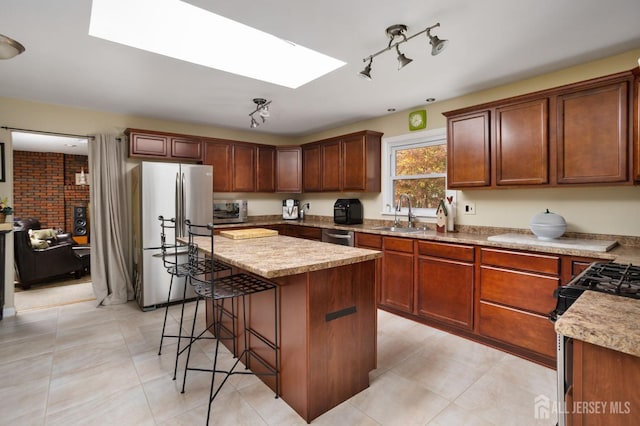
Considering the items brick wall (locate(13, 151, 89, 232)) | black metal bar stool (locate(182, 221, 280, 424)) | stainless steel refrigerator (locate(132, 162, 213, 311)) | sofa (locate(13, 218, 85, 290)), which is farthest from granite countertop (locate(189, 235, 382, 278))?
brick wall (locate(13, 151, 89, 232))

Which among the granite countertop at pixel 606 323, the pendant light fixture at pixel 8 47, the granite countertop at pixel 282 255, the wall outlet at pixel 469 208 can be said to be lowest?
the granite countertop at pixel 606 323

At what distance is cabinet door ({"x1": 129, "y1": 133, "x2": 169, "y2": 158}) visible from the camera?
3.99 meters

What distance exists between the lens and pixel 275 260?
1861 millimetres

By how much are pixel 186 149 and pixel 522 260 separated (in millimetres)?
4087

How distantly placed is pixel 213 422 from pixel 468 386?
1.64 metres

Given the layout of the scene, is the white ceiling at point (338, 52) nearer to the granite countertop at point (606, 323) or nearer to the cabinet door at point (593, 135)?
the cabinet door at point (593, 135)

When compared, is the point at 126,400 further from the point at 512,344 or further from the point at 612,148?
the point at 612,148

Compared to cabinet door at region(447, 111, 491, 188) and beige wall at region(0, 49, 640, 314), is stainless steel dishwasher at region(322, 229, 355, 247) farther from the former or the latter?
cabinet door at region(447, 111, 491, 188)

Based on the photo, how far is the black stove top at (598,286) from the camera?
1.23 m

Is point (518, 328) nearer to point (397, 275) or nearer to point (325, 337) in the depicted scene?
point (397, 275)

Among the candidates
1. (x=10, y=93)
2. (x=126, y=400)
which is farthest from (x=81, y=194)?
(x=126, y=400)

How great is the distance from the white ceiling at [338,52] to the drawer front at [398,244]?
1568 mm

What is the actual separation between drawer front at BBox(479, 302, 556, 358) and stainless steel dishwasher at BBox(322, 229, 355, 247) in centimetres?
165

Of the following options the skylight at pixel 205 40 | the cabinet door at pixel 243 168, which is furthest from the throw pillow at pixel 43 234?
the skylight at pixel 205 40
